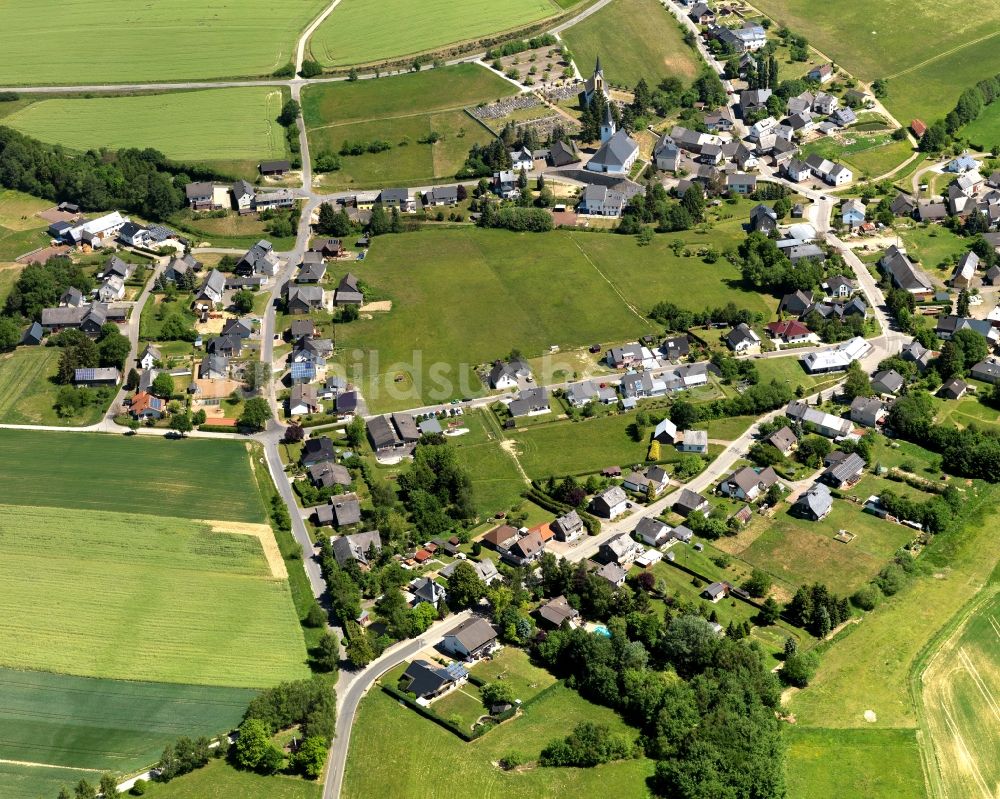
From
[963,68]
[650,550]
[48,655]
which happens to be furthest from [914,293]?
[48,655]

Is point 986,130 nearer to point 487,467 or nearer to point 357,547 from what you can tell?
point 487,467

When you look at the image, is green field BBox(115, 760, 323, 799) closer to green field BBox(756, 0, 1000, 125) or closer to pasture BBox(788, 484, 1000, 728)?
pasture BBox(788, 484, 1000, 728)

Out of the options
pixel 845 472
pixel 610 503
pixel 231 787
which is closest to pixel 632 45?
pixel 845 472

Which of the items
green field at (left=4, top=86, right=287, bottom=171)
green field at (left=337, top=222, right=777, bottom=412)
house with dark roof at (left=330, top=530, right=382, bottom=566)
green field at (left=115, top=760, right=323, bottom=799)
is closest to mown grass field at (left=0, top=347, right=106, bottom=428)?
green field at (left=337, top=222, right=777, bottom=412)

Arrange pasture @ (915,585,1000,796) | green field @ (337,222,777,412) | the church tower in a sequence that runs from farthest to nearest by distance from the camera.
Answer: the church tower → green field @ (337,222,777,412) → pasture @ (915,585,1000,796)

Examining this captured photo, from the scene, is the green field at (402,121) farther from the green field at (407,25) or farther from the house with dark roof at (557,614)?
the house with dark roof at (557,614)
